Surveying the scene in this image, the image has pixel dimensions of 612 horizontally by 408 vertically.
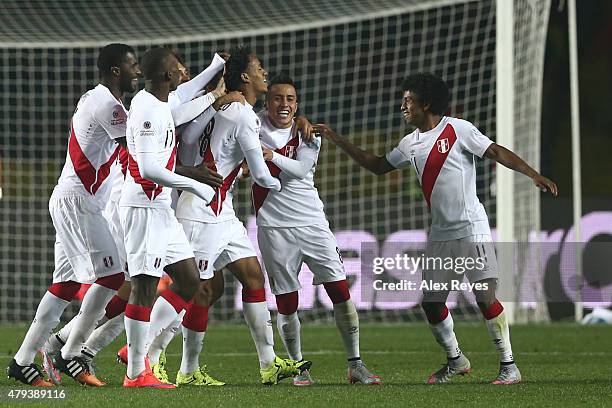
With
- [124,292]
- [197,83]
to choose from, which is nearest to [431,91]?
[197,83]

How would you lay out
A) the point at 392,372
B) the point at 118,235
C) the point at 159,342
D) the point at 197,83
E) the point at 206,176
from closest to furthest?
the point at 206,176 → the point at 159,342 → the point at 197,83 → the point at 118,235 → the point at 392,372

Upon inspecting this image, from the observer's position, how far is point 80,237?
6.75 meters

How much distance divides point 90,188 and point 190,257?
87cm

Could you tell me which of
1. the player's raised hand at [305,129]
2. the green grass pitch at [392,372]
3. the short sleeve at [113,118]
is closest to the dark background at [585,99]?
the green grass pitch at [392,372]

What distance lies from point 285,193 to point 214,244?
0.69m

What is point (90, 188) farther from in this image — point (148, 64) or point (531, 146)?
point (531, 146)

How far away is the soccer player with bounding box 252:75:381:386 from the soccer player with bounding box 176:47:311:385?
26cm

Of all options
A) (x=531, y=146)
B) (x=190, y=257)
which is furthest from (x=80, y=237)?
(x=531, y=146)

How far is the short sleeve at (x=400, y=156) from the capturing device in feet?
24.2

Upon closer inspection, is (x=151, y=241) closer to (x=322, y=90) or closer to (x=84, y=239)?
(x=84, y=239)

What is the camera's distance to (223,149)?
6832 mm

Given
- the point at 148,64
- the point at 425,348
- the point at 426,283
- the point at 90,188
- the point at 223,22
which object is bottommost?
the point at 425,348

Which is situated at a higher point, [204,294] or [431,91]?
[431,91]

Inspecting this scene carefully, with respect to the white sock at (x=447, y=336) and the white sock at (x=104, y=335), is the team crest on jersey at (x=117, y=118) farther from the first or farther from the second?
the white sock at (x=447, y=336)
